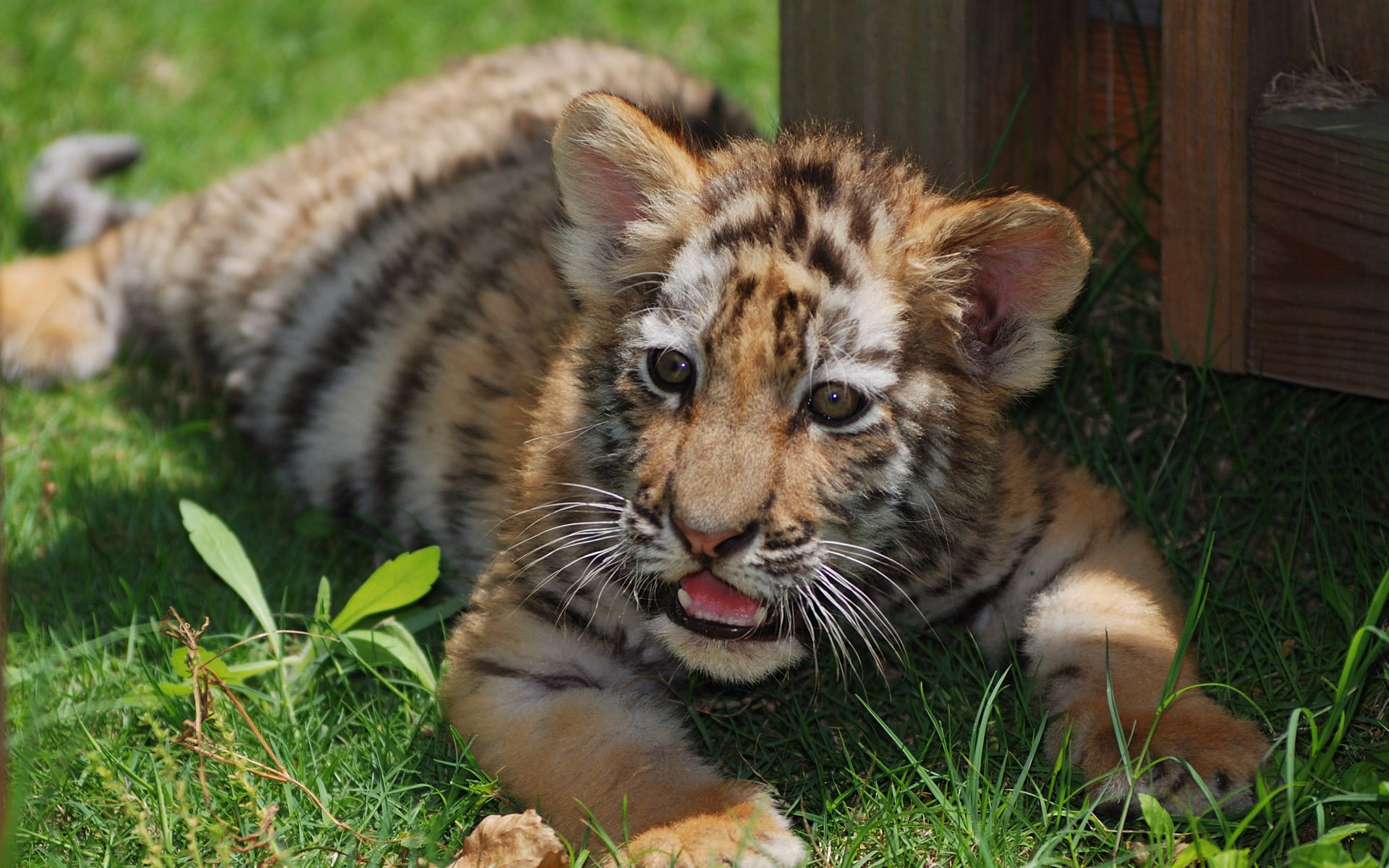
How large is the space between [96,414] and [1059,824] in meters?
3.12

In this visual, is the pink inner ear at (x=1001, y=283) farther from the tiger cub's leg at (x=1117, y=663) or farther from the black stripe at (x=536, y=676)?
the black stripe at (x=536, y=676)

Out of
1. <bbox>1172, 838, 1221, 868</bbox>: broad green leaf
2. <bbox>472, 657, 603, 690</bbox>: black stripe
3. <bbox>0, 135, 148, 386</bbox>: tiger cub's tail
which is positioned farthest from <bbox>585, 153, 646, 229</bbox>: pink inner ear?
<bbox>0, 135, 148, 386</bbox>: tiger cub's tail

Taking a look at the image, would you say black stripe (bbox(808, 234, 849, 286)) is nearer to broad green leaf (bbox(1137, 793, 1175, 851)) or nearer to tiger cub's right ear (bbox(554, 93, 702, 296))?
tiger cub's right ear (bbox(554, 93, 702, 296))

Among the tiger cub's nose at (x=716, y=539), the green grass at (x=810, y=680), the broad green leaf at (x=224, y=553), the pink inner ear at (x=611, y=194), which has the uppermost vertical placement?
the pink inner ear at (x=611, y=194)

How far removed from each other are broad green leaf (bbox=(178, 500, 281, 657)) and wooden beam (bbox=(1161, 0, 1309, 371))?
2170 millimetres

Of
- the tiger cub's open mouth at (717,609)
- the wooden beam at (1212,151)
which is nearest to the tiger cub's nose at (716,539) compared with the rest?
the tiger cub's open mouth at (717,609)

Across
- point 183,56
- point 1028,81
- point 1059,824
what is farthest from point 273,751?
point 183,56

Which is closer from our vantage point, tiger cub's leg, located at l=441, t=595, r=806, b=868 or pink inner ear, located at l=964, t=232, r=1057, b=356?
tiger cub's leg, located at l=441, t=595, r=806, b=868

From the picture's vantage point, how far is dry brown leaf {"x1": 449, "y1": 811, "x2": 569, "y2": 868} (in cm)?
250

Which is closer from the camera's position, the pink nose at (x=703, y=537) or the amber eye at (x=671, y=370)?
the pink nose at (x=703, y=537)

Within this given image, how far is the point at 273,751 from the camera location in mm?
2822

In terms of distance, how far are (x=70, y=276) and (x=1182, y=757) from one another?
12.8 feet

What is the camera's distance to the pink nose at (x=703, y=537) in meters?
2.50

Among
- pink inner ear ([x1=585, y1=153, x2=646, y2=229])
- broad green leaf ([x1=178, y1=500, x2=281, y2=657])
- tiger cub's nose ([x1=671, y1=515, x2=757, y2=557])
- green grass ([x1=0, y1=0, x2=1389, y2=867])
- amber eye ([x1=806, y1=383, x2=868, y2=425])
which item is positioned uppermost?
pink inner ear ([x1=585, y1=153, x2=646, y2=229])
